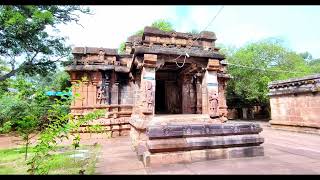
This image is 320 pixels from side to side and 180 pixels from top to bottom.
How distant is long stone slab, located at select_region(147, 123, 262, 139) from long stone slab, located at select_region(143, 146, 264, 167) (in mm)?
383

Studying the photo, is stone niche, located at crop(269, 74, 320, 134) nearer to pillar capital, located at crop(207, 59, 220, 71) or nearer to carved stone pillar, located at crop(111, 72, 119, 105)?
pillar capital, located at crop(207, 59, 220, 71)

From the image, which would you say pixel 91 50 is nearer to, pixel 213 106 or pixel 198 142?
pixel 213 106

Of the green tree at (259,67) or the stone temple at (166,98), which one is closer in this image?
the stone temple at (166,98)

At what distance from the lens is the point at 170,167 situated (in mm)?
4582

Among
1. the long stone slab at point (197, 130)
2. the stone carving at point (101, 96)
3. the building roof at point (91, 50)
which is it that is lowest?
the long stone slab at point (197, 130)

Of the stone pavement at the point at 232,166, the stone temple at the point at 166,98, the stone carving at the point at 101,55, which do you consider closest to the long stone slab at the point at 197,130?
the stone temple at the point at 166,98

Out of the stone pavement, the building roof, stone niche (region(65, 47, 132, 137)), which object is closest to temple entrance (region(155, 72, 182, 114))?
stone niche (region(65, 47, 132, 137))

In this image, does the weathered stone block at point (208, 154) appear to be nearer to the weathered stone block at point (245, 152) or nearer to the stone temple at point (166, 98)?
the stone temple at point (166, 98)

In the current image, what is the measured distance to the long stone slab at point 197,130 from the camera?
4906mm

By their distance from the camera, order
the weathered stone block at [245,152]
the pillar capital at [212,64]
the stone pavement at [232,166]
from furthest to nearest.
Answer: the pillar capital at [212,64]
the weathered stone block at [245,152]
the stone pavement at [232,166]

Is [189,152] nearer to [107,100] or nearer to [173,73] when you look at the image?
[173,73]

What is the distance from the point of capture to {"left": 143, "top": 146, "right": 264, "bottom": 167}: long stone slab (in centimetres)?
478

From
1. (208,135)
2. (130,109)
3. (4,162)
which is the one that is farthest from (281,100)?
(4,162)

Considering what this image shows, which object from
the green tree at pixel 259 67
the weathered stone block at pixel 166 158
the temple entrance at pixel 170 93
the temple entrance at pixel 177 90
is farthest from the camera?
the green tree at pixel 259 67
